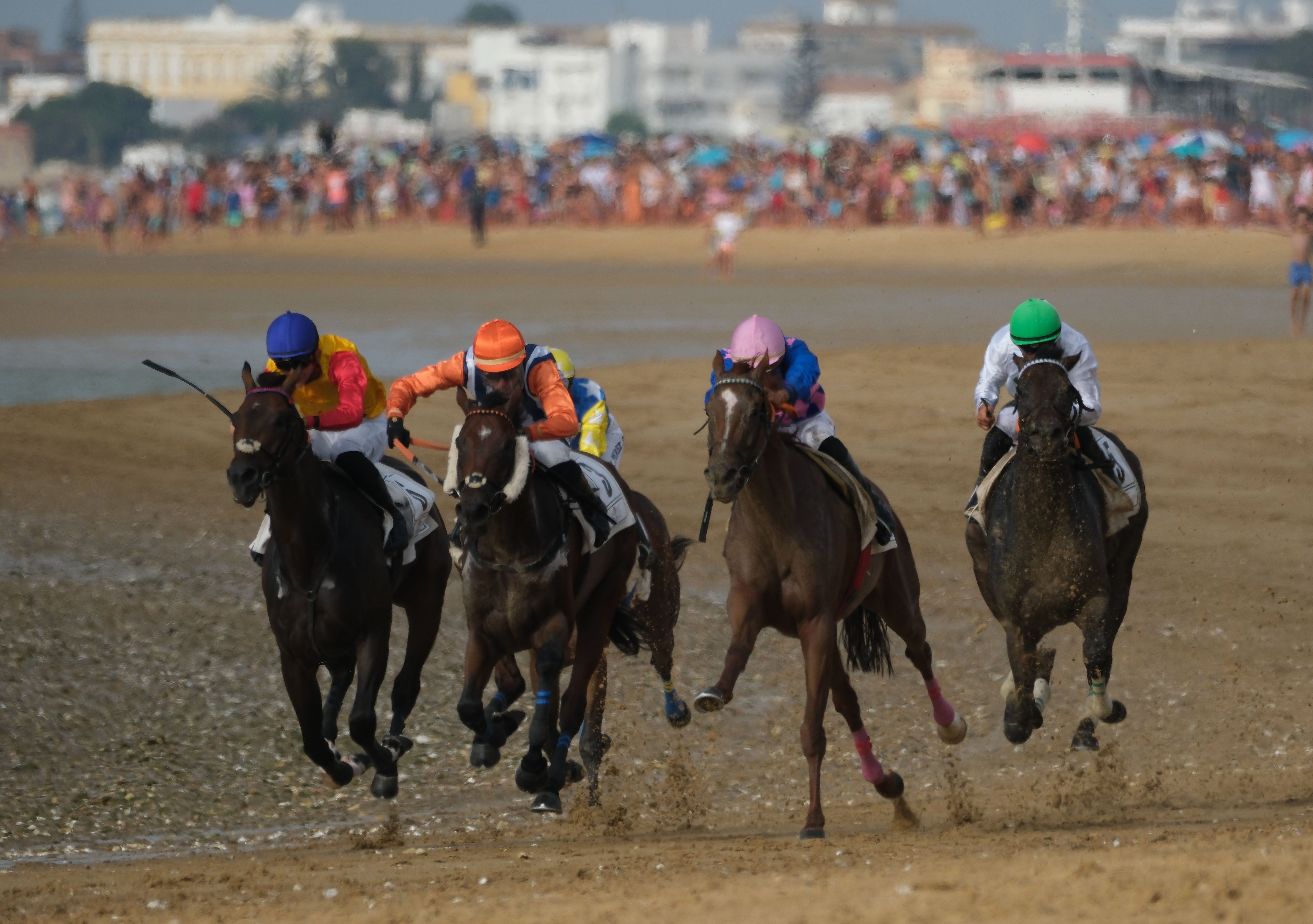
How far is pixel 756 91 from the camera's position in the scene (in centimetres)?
17225

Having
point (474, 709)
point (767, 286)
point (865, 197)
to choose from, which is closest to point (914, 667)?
point (474, 709)

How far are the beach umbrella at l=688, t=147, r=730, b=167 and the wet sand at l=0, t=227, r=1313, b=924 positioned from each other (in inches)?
1297

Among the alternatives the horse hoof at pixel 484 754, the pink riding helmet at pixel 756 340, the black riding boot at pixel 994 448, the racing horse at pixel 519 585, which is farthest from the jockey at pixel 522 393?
the black riding boot at pixel 994 448

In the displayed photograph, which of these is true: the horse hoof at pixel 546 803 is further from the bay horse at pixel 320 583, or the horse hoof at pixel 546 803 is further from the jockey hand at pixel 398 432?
the jockey hand at pixel 398 432

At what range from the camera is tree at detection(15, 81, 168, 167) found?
5989 inches

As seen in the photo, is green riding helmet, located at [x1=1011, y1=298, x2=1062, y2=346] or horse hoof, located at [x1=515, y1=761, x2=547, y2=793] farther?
green riding helmet, located at [x1=1011, y1=298, x2=1062, y2=346]

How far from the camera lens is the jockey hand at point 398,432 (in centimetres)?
942

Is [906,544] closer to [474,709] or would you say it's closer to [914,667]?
[914,667]

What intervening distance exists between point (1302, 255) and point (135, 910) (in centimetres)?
2072

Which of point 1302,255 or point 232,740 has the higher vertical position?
point 1302,255

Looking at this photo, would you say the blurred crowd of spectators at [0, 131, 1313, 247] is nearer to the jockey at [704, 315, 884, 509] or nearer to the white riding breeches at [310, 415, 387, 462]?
the jockey at [704, 315, 884, 509]

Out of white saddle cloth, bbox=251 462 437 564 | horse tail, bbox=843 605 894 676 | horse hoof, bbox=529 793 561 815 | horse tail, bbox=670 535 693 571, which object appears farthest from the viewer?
horse tail, bbox=670 535 693 571

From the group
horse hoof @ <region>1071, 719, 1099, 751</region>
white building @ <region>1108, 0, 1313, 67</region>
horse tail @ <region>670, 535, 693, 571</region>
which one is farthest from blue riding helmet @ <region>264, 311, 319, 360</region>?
white building @ <region>1108, 0, 1313, 67</region>

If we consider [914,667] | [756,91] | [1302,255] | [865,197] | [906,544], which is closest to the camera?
[906,544]
